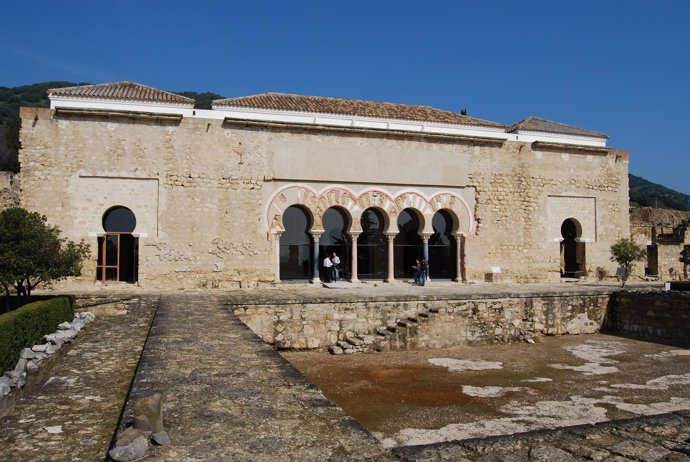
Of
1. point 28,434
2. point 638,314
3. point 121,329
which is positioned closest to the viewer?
point 28,434

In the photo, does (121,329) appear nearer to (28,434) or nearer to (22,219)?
(22,219)

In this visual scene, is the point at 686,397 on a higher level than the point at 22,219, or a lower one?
lower

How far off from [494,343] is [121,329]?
9.07 metres

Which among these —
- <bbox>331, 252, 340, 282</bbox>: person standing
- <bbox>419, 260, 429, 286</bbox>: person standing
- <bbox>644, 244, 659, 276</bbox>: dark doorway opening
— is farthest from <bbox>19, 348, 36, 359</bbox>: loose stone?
<bbox>644, 244, 659, 276</bbox>: dark doorway opening

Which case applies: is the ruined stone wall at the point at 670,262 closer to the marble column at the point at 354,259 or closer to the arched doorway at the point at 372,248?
the arched doorway at the point at 372,248

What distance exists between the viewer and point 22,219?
11.0 m

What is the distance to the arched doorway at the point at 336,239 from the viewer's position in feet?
61.4

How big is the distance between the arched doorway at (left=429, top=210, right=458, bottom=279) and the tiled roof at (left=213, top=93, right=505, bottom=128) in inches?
158

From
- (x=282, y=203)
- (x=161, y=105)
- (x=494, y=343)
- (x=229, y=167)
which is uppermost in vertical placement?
(x=161, y=105)

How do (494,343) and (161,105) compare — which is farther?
(161,105)

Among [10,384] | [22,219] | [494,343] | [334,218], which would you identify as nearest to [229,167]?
Result: [334,218]

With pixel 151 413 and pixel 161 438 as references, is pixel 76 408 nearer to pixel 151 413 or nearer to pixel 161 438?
pixel 151 413

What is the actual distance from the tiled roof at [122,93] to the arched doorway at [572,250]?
15477 mm

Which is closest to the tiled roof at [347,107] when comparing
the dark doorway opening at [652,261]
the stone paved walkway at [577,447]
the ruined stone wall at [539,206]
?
the ruined stone wall at [539,206]
